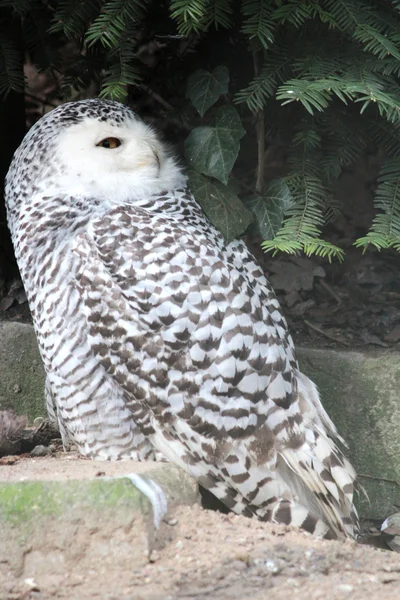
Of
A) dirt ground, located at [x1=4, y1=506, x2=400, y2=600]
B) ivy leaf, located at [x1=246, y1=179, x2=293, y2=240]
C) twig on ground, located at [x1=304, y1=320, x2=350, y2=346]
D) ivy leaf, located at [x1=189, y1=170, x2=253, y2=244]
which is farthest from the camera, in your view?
twig on ground, located at [x1=304, y1=320, x2=350, y2=346]

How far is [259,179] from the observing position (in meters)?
3.84

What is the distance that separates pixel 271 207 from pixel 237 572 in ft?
5.66

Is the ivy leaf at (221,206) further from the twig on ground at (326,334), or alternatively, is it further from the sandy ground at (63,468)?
the sandy ground at (63,468)

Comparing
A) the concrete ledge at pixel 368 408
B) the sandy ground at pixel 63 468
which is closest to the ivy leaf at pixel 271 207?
the concrete ledge at pixel 368 408

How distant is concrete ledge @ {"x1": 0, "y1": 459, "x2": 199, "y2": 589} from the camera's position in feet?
8.13

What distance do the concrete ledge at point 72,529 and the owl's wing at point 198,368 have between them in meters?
0.51

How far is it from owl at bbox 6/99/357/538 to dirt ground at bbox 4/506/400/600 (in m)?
0.31

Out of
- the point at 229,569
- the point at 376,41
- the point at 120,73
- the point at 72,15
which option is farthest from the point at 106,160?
the point at 229,569

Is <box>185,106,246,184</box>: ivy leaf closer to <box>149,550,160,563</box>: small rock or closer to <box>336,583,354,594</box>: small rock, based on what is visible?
<box>149,550,160,563</box>: small rock

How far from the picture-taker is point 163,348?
2984 millimetres

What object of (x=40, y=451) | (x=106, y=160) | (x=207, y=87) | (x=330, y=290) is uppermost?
(x=207, y=87)

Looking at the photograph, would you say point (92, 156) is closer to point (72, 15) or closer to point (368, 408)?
point (72, 15)

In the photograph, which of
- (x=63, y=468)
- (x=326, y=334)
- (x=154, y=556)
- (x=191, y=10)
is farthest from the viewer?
(x=326, y=334)

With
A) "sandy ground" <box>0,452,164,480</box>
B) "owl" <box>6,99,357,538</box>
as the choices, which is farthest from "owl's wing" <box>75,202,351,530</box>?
"sandy ground" <box>0,452,164,480</box>
